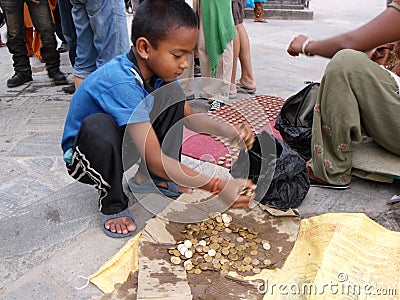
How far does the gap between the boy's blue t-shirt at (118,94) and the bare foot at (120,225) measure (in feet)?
1.49

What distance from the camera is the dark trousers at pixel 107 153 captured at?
1.76 meters

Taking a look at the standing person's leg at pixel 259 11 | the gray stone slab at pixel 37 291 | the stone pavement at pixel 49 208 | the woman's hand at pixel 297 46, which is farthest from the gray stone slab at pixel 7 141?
the standing person's leg at pixel 259 11

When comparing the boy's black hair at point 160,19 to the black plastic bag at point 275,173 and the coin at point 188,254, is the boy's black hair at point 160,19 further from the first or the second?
the coin at point 188,254

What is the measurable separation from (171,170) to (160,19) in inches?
24.3

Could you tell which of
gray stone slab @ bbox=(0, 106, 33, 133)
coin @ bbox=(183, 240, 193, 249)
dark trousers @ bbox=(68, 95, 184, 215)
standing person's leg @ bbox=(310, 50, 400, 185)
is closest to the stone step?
gray stone slab @ bbox=(0, 106, 33, 133)

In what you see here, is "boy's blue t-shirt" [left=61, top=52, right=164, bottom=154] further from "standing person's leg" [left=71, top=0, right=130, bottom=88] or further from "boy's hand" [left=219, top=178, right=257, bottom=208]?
"standing person's leg" [left=71, top=0, right=130, bottom=88]

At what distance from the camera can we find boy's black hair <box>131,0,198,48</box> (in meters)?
1.69

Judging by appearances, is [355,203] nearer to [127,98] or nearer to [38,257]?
[127,98]

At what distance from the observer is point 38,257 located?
5.65 feet

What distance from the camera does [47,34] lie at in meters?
3.98

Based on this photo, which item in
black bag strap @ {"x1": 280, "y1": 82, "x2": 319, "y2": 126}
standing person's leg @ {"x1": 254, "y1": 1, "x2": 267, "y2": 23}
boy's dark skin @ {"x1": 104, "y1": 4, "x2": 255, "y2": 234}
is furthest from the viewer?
standing person's leg @ {"x1": 254, "y1": 1, "x2": 267, "y2": 23}

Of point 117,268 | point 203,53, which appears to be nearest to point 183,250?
point 117,268

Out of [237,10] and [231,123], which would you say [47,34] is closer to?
[237,10]

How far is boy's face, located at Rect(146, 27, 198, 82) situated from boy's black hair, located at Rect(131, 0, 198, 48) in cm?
2
